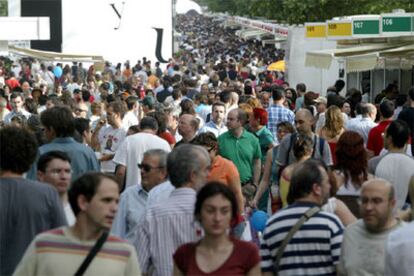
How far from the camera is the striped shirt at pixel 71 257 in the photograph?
20.8 feet

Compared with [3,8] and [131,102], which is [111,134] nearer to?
[131,102]

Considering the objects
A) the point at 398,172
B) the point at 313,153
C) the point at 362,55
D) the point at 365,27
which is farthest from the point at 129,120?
the point at 365,27

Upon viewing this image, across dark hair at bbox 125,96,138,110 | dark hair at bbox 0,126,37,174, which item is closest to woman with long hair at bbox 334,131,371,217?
dark hair at bbox 0,126,37,174

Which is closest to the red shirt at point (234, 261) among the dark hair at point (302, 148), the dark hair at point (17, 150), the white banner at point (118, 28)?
the dark hair at point (17, 150)

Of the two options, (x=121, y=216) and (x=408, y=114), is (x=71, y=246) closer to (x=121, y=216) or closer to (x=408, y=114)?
(x=121, y=216)

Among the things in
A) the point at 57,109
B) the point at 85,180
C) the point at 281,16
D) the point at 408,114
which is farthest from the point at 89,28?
the point at 85,180

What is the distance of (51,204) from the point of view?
7.56 metres

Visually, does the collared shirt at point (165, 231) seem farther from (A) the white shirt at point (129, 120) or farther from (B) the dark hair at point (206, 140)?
(A) the white shirt at point (129, 120)

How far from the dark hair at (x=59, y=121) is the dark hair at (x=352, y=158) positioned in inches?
83.4

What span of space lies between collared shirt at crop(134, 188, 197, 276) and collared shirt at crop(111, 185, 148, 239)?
3.40ft

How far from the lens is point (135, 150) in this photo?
40.2 ft

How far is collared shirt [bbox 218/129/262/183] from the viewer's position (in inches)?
544

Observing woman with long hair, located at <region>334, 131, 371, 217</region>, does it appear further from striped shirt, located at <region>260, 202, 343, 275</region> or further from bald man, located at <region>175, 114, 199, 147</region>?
bald man, located at <region>175, 114, 199, 147</region>

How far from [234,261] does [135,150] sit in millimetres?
5647
